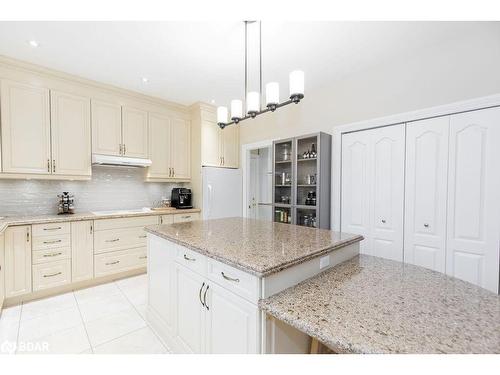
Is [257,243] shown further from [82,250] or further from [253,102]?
[82,250]

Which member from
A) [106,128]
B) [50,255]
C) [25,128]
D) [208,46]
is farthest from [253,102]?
[50,255]

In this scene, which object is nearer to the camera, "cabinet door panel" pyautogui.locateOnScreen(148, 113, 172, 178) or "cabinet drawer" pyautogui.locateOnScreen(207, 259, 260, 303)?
"cabinet drawer" pyautogui.locateOnScreen(207, 259, 260, 303)

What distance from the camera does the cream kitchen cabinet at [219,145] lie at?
13.0ft

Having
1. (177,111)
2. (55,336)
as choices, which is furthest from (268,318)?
(177,111)

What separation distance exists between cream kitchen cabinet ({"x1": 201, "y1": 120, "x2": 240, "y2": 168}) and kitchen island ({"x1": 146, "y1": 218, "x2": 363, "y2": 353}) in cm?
212

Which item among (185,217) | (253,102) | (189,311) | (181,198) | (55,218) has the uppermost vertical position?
(253,102)

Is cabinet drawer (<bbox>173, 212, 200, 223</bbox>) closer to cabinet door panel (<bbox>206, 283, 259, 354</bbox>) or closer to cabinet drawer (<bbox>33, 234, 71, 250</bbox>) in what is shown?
cabinet drawer (<bbox>33, 234, 71, 250</bbox>)

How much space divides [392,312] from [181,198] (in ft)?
11.2

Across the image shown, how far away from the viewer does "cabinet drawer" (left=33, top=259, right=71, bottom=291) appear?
2.57 m

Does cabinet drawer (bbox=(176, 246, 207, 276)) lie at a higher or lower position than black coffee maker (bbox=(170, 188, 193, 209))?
lower

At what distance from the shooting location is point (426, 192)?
7.63 feet

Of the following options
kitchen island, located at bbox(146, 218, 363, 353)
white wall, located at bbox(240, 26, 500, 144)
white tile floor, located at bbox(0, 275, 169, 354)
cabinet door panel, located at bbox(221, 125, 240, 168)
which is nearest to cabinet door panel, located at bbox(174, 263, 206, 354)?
kitchen island, located at bbox(146, 218, 363, 353)

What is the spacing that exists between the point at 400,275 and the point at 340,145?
1.98m

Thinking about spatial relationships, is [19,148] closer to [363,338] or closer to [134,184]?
[134,184]
